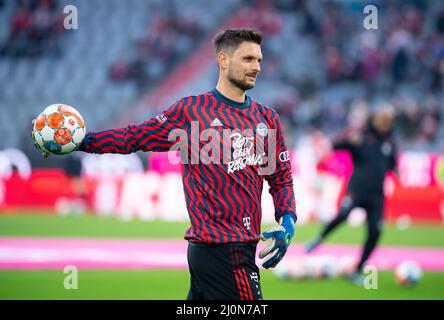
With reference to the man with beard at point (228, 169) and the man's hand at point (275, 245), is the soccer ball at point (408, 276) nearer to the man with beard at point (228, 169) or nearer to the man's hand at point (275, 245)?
the man with beard at point (228, 169)

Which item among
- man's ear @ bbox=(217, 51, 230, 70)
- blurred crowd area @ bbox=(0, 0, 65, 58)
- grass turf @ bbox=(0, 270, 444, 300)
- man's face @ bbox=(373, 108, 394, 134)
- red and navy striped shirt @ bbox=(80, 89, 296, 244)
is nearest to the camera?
red and navy striped shirt @ bbox=(80, 89, 296, 244)

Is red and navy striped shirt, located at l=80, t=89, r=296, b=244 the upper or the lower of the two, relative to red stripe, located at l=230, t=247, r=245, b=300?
upper

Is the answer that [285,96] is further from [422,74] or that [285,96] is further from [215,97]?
[215,97]

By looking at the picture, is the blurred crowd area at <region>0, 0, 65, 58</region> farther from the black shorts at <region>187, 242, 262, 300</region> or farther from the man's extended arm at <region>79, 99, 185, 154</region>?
the black shorts at <region>187, 242, 262, 300</region>

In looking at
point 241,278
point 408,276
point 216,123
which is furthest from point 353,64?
point 241,278

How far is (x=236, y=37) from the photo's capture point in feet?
17.2

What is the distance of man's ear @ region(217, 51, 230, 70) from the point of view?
5.25 meters

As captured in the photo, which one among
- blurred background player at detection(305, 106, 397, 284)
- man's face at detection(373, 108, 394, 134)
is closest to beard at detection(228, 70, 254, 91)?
blurred background player at detection(305, 106, 397, 284)

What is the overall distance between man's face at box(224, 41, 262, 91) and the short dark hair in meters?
0.04

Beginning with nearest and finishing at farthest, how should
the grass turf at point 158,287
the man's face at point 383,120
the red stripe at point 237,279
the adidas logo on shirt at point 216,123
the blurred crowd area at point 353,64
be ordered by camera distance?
1. the red stripe at point 237,279
2. the adidas logo on shirt at point 216,123
3. the grass turf at point 158,287
4. the man's face at point 383,120
5. the blurred crowd area at point 353,64

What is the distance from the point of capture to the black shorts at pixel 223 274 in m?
4.91

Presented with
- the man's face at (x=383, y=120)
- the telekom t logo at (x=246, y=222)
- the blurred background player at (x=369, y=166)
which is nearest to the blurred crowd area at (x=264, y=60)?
the blurred background player at (x=369, y=166)

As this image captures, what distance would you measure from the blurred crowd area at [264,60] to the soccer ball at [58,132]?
18.5m

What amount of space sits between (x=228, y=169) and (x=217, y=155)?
5.1 inches
